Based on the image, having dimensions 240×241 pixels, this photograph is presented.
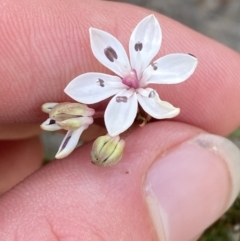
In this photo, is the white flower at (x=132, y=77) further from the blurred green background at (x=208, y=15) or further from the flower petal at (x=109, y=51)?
the blurred green background at (x=208, y=15)

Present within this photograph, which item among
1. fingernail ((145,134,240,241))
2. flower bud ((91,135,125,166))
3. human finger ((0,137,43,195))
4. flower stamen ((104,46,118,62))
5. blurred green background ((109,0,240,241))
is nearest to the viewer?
flower bud ((91,135,125,166))

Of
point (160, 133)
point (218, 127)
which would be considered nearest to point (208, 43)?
point (218, 127)

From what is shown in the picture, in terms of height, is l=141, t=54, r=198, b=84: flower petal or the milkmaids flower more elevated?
l=141, t=54, r=198, b=84: flower petal

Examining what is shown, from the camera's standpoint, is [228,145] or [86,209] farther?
[228,145]

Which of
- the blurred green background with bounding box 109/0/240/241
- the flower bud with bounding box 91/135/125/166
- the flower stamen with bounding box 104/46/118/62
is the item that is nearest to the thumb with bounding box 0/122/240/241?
the flower bud with bounding box 91/135/125/166

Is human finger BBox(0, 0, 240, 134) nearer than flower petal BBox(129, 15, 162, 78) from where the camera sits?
No

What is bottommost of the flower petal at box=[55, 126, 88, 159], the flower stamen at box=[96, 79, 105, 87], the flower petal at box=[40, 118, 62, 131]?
the flower petal at box=[55, 126, 88, 159]

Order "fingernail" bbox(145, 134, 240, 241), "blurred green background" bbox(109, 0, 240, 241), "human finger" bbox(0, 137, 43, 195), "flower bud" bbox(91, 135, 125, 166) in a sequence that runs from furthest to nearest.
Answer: "blurred green background" bbox(109, 0, 240, 241) → "human finger" bbox(0, 137, 43, 195) → "fingernail" bbox(145, 134, 240, 241) → "flower bud" bbox(91, 135, 125, 166)

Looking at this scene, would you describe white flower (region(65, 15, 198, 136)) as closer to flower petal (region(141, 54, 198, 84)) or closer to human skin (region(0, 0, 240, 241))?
flower petal (region(141, 54, 198, 84))

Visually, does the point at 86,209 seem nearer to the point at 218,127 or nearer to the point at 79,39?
the point at 79,39
